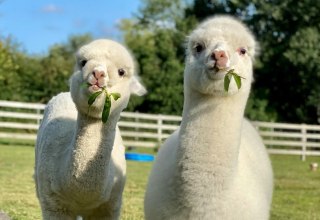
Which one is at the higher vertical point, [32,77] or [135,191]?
[32,77]

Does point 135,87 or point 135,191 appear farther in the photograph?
point 135,191

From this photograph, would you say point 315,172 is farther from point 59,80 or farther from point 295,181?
point 59,80

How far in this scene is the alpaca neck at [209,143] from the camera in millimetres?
4020

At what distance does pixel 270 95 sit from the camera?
3353 centimetres

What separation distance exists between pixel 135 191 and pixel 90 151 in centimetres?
618

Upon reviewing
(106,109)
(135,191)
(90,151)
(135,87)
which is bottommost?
(135,191)

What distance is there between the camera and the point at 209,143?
405cm

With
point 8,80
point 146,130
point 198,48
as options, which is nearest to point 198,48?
point 198,48

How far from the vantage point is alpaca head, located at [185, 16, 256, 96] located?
3.84 meters

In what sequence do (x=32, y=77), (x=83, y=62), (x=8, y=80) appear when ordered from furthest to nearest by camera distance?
(x=32, y=77)
(x=8, y=80)
(x=83, y=62)

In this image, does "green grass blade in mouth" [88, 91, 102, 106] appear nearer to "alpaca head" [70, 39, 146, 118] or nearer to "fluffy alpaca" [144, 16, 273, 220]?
"alpaca head" [70, 39, 146, 118]

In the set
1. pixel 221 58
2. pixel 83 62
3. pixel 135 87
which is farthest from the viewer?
pixel 135 87

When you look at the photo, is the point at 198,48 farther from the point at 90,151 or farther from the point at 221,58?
the point at 90,151

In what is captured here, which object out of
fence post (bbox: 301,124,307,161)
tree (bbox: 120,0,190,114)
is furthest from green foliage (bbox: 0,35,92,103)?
fence post (bbox: 301,124,307,161)
